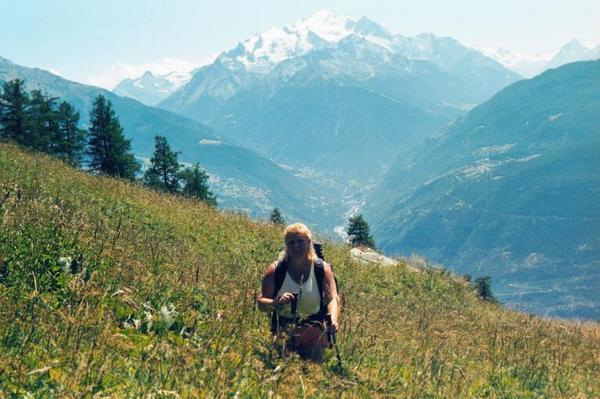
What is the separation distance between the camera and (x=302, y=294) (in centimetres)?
695

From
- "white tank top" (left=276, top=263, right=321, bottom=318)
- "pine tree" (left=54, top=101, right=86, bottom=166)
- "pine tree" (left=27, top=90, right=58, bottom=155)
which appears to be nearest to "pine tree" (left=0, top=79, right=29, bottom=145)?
"pine tree" (left=27, top=90, right=58, bottom=155)

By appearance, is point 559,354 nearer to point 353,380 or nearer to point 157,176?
point 353,380

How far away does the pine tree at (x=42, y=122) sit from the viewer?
49750 millimetres

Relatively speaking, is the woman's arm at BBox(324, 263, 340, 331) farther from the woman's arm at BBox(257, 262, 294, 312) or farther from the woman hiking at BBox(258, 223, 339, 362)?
the woman's arm at BBox(257, 262, 294, 312)

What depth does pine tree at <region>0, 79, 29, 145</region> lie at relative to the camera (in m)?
48.3

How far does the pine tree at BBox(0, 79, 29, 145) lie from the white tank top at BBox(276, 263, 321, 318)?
1915 inches

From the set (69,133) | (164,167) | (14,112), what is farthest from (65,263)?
(69,133)

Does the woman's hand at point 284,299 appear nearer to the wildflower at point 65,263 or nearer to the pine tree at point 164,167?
the wildflower at point 65,263

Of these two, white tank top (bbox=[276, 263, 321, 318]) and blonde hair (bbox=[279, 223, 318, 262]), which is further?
white tank top (bbox=[276, 263, 321, 318])

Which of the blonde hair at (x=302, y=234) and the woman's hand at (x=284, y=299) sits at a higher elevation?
the blonde hair at (x=302, y=234)

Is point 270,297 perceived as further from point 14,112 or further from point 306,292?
point 14,112

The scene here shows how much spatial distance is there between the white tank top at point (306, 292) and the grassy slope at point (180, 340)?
26.3 inches

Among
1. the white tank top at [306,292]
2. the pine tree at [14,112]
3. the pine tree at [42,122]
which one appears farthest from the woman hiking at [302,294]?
the pine tree at [14,112]

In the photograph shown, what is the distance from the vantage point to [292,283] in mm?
6957
